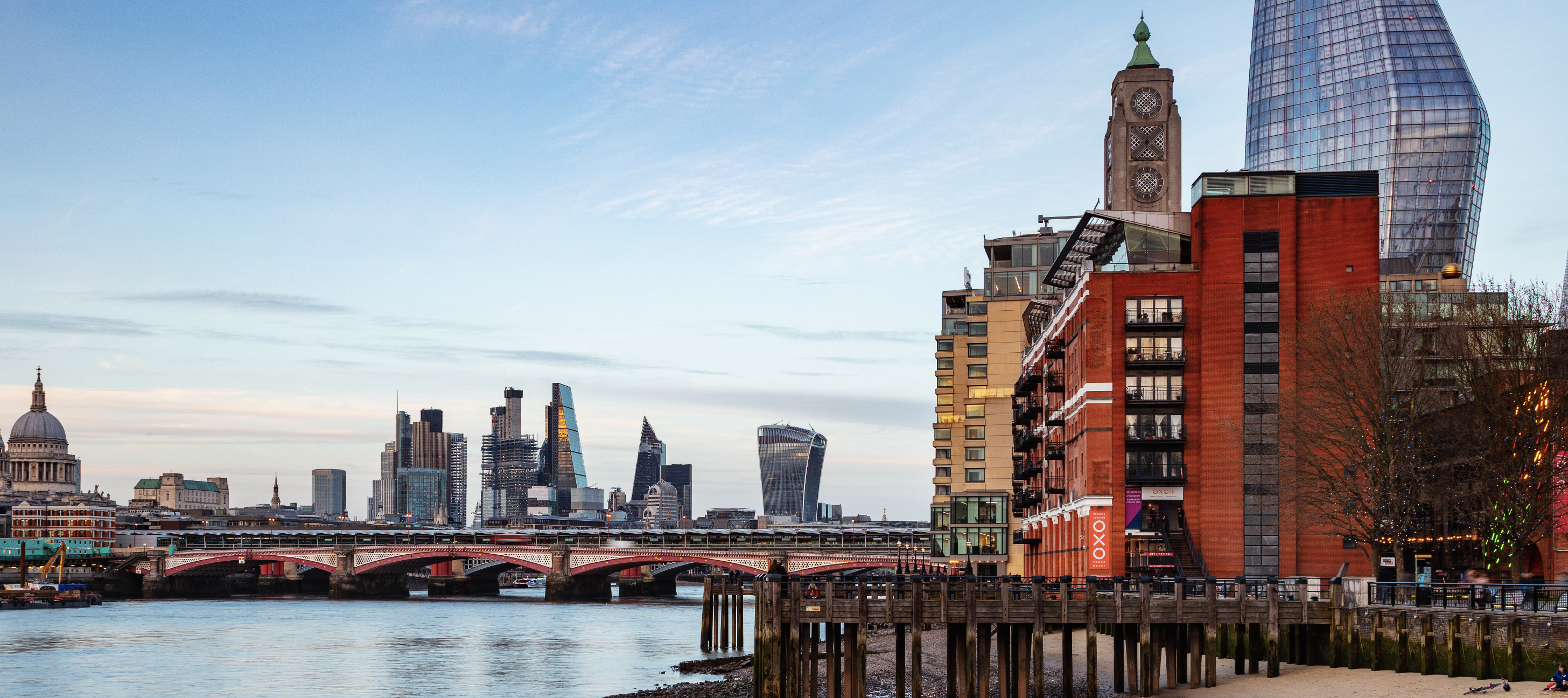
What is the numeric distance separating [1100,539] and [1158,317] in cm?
1125

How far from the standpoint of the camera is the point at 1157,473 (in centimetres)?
7425

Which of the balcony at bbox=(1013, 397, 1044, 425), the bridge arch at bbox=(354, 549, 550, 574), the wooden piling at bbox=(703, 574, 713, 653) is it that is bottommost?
the bridge arch at bbox=(354, 549, 550, 574)

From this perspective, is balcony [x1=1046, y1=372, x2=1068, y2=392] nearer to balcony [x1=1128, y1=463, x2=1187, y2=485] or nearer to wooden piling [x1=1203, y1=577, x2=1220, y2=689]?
balcony [x1=1128, y1=463, x2=1187, y2=485]

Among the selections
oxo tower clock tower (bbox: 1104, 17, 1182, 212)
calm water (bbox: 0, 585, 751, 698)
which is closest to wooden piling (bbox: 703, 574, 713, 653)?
calm water (bbox: 0, 585, 751, 698)

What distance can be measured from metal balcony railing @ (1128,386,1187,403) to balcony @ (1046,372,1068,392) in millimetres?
11648

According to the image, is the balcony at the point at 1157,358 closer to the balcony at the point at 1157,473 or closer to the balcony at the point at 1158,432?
the balcony at the point at 1158,432

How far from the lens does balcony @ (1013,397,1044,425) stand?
96938 millimetres

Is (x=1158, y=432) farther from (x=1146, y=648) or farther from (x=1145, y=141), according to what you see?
(x=1146, y=648)

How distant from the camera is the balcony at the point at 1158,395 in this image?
74.1m

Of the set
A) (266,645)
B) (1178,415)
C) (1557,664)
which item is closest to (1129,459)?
(1178,415)

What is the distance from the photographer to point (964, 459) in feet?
422

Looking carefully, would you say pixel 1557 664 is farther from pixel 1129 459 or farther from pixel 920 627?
pixel 1129 459

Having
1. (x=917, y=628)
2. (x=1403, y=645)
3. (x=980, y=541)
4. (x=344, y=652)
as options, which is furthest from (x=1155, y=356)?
(x=344, y=652)

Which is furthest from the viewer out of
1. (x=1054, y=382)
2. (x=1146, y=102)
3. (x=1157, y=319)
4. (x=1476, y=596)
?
(x=1054, y=382)
